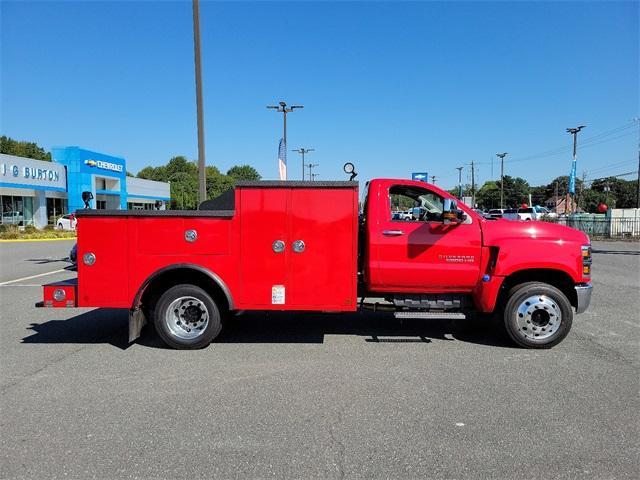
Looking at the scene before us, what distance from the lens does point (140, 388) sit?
4.45 metres

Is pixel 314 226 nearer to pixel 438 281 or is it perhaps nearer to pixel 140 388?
pixel 438 281

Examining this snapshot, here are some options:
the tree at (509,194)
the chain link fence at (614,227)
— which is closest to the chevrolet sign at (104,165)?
the chain link fence at (614,227)

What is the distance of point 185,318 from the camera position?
18.7ft

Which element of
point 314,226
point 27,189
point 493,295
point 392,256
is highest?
point 27,189

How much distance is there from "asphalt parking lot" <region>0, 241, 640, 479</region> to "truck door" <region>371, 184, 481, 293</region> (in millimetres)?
866

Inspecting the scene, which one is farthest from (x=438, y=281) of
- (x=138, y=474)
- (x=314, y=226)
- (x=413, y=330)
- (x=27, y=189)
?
(x=27, y=189)

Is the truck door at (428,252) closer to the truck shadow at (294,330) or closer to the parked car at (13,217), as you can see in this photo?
the truck shadow at (294,330)

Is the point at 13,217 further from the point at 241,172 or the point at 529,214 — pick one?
the point at 241,172

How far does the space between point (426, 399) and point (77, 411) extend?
306 centimetres

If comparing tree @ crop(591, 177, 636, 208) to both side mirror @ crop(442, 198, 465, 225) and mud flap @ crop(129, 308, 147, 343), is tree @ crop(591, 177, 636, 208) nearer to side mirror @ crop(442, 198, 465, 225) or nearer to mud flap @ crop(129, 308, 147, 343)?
side mirror @ crop(442, 198, 465, 225)

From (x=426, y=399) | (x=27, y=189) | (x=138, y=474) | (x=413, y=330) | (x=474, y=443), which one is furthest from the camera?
(x=27, y=189)

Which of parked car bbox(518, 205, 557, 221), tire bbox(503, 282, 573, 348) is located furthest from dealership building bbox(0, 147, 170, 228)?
tire bbox(503, 282, 573, 348)

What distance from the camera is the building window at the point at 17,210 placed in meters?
33.6

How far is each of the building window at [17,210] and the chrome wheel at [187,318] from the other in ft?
114
